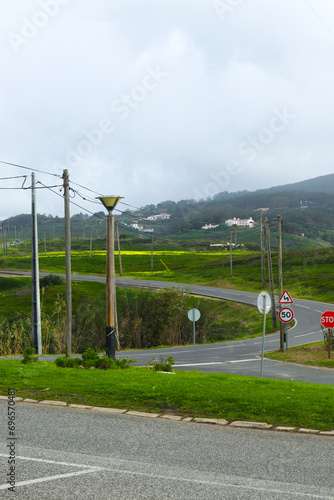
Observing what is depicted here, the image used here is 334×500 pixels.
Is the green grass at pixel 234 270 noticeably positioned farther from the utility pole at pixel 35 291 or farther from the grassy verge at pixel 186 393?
the grassy verge at pixel 186 393

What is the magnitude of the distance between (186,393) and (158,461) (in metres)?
3.74

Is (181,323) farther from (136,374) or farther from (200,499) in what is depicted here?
(200,499)

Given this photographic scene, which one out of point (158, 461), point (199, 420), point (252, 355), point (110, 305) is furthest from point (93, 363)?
point (252, 355)

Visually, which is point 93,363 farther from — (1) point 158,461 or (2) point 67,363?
(1) point 158,461

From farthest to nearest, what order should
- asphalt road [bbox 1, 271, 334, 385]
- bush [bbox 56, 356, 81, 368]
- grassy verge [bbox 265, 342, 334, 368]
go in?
1. grassy verge [bbox 265, 342, 334, 368]
2. asphalt road [bbox 1, 271, 334, 385]
3. bush [bbox 56, 356, 81, 368]

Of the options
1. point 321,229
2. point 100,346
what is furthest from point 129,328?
Result: point 321,229

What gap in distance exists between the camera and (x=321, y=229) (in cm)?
18388

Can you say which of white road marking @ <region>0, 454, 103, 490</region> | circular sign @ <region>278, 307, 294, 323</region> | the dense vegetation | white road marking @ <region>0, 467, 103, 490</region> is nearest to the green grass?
the dense vegetation

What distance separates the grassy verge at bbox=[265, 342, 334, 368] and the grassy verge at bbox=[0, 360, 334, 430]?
13.7 m

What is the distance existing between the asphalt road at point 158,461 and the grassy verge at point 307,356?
17.8 metres

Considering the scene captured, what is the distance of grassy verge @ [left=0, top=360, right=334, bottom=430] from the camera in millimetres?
9500

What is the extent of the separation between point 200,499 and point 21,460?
8.65 ft

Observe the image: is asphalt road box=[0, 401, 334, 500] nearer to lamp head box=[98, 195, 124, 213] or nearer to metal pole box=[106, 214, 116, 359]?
metal pole box=[106, 214, 116, 359]

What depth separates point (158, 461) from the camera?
7.04 metres
